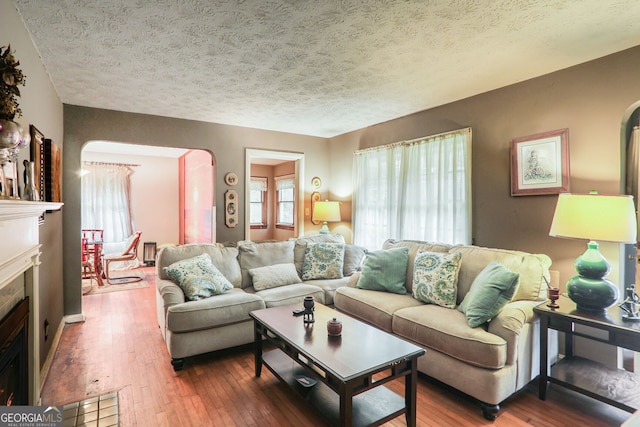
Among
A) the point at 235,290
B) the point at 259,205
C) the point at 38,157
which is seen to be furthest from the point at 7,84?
the point at 259,205

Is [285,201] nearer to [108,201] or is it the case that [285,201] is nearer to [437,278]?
[108,201]

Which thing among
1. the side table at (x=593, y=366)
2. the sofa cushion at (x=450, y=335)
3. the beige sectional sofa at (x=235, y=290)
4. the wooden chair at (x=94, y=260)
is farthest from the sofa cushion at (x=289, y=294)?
the wooden chair at (x=94, y=260)

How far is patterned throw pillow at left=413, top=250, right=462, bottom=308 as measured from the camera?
2842 mm

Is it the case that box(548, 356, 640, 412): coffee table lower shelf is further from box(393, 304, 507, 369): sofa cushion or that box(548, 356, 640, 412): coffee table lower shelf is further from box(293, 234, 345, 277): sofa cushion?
box(293, 234, 345, 277): sofa cushion

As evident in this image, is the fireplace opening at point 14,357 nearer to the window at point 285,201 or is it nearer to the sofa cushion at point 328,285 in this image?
the sofa cushion at point 328,285

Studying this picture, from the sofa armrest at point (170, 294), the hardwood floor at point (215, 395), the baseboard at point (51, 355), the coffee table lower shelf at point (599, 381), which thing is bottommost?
the hardwood floor at point (215, 395)

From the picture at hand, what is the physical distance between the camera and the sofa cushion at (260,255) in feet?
12.3

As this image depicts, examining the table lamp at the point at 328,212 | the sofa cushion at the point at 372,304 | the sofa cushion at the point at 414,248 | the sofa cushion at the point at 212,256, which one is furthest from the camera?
the table lamp at the point at 328,212

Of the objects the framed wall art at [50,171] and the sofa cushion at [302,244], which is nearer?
the framed wall art at [50,171]

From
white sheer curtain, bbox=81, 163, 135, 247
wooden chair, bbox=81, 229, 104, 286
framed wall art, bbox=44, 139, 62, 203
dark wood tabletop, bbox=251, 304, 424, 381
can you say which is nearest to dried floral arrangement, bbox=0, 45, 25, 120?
framed wall art, bbox=44, 139, 62, 203

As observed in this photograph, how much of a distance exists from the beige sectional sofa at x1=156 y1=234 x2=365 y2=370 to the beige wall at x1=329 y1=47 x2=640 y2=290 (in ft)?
5.66

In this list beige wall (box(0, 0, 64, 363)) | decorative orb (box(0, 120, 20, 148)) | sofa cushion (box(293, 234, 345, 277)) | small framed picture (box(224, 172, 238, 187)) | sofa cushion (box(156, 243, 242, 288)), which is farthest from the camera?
small framed picture (box(224, 172, 238, 187))

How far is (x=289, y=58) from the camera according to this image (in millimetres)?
2592

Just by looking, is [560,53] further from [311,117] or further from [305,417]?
[305,417]
